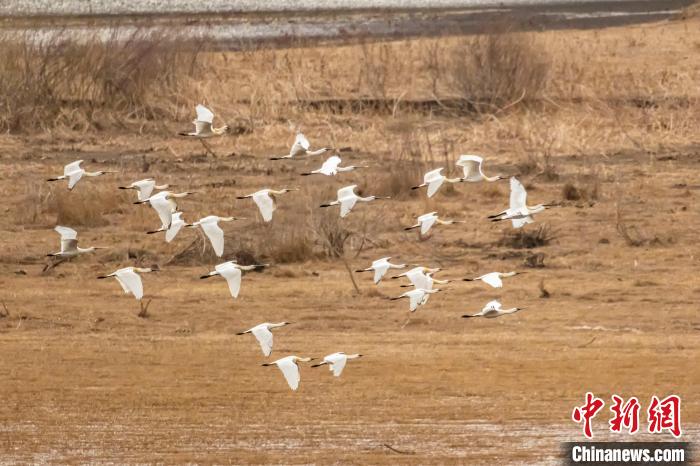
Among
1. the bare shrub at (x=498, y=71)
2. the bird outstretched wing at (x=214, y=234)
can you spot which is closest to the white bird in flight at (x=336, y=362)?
the bird outstretched wing at (x=214, y=234)

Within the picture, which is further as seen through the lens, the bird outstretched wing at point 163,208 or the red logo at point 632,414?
the bird outstretched wing at point 163,208

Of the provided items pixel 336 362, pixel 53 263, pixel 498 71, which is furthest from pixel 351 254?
pixel 498 71

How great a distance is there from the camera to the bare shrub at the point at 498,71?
24438 mm

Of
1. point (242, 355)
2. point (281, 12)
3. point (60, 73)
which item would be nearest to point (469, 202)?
point (242, 355)

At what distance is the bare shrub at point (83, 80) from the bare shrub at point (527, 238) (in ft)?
27.5

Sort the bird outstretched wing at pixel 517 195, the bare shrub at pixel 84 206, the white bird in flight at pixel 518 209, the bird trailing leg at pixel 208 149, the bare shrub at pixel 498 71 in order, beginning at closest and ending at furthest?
the bird outstretched wing at pixel 517 195
the white bird in flight at pixel 518 209
the bare shrub at pixel 84 206
the bird trailing leg at pixel 208 149
the bare shrub at pixel 498 71

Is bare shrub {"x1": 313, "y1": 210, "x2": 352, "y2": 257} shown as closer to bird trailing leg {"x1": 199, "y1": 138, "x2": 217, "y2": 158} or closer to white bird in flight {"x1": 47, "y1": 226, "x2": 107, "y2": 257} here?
white bird in flight {"x1": 47, "y1": 226, "x2": 107, "y2": 257}

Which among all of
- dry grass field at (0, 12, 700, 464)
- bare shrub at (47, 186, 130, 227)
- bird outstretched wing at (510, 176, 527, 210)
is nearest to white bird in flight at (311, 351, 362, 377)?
dry grass field at (0, 12, 700, 464)

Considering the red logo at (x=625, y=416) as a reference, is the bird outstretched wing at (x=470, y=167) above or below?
above

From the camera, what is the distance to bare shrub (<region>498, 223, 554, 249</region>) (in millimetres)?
16984

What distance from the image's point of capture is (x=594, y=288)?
50.5 ft

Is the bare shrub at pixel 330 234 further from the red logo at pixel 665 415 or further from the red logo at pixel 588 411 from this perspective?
the red logo at pixel 665 415

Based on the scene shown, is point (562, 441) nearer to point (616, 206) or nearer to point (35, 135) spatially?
point (616, 206)

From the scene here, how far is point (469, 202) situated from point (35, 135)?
7.02 metres
